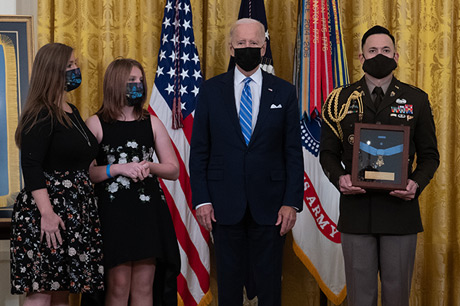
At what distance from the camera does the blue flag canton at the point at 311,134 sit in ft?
12.7

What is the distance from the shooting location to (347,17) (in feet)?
14.3

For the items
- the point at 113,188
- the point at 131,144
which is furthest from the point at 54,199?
the point at 131,144

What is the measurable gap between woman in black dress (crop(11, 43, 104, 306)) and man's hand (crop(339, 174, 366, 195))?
1.18 metres

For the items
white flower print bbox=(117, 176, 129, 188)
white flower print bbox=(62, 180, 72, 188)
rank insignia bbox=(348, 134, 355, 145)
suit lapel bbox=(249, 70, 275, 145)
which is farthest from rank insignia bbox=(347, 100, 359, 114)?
white flower print bbox=(62, 180, 72, 188)

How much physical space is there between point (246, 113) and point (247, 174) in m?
0.31

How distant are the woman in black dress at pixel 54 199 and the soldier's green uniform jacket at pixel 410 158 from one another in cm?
118

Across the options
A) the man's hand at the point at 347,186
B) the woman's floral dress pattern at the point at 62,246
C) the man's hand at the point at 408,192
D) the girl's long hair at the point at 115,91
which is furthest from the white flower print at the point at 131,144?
the man's hand at the point at 408,192

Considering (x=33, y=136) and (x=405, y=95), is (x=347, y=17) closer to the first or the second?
(x=405, y=95)

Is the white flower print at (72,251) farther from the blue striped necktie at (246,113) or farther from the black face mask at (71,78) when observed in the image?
the blue striped necktie at (246,113)

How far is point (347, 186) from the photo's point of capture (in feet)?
9.12

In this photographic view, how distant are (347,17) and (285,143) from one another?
1.76 metres

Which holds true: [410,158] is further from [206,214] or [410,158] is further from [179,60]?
[179,60]

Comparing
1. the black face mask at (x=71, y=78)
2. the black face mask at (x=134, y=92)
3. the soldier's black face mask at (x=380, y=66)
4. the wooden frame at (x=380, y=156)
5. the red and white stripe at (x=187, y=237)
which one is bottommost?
the red and white stripe at (x=187, y=237)

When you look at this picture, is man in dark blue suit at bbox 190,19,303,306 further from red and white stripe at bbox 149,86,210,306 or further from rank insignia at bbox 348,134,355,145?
red and white stripe at bbox 149,86,210,306
